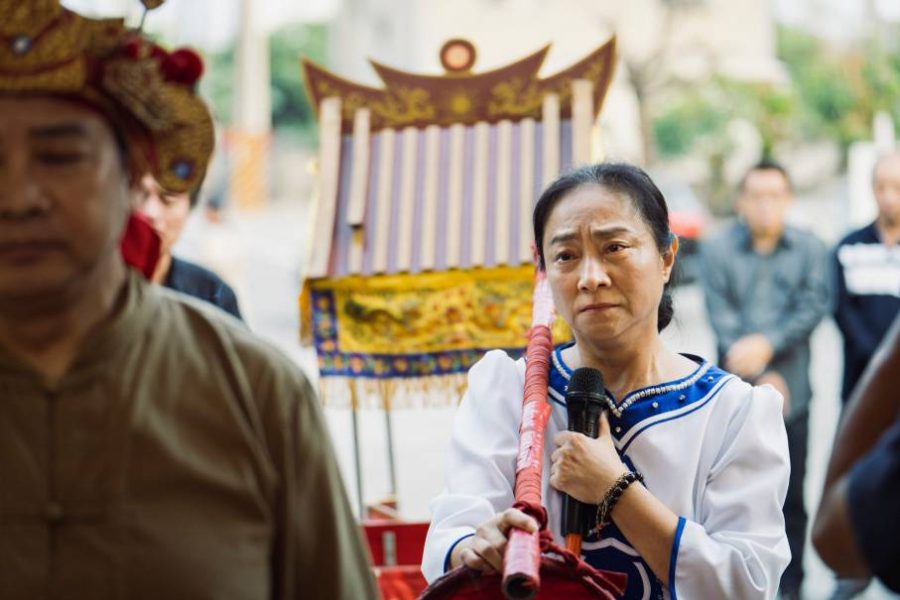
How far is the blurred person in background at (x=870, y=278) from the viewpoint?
19.2ft

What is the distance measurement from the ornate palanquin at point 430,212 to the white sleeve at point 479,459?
126cm

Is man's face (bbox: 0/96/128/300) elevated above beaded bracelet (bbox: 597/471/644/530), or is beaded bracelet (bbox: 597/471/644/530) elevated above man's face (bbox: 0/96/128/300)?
A: man's face (bbox: 0/96/128/300)

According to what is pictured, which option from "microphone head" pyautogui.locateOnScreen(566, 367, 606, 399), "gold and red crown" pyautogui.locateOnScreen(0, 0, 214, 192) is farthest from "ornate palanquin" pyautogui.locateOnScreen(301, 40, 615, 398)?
"gold and red crown" pyautogui.locateOnScreen(0, 0, 214, 192)

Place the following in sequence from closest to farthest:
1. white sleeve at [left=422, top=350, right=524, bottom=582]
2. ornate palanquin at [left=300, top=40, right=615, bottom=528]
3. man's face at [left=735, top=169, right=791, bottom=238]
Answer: white sleeve at [left=422, top=350, right=524, bottom=582]
ornate palanquin at [left=300, top=40, right=615, bottom=528]
man's face at [left=735, top=169, right=791, bottom=238]

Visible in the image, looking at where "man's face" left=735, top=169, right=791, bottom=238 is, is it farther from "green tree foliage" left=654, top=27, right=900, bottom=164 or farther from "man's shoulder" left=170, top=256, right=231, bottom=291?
"green tree foliage" left=654, top=27, right=900, bottom=164

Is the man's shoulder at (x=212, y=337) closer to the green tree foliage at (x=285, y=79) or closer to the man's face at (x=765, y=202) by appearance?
the man's face at (x=765, y=202)

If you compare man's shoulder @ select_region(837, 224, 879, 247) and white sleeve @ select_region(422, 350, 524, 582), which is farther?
man's shoulder @ select_region(837, 224, 879, 247)

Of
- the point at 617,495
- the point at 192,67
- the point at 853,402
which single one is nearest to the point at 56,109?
the point at 192,67

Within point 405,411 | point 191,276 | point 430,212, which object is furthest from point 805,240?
point 405,411

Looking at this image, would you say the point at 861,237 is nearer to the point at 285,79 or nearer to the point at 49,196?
the point at 49,196

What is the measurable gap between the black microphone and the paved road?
50 cm

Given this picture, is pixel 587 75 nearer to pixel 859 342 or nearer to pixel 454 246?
pixel 454 246

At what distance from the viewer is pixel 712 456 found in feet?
8.42

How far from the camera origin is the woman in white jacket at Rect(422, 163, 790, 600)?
8.07 feet
